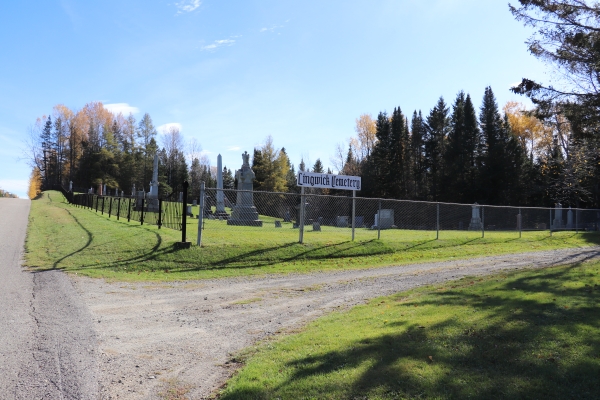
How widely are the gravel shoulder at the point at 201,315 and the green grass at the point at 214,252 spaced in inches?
43.9

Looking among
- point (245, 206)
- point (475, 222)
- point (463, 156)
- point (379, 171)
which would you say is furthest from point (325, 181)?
point (463, 156)

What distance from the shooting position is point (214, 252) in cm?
Result: 1152

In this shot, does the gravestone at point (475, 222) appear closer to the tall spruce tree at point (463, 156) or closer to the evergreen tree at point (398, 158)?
the tall spruce tree at point (463, 156)

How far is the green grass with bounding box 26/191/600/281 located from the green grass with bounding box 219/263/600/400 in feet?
17.7

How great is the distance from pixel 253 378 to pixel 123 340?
2168 mm

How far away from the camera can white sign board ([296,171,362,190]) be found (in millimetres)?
14070

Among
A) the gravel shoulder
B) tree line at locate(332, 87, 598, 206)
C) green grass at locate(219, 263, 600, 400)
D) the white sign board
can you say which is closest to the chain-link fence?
the white sign board

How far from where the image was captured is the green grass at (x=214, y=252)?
33.7 feet

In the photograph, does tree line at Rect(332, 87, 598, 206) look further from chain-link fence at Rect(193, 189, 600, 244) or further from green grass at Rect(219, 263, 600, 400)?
green grass at Rect(219, 263, 600, 400)

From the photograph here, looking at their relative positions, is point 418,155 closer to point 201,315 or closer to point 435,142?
point 435,142

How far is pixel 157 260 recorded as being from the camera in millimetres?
10773

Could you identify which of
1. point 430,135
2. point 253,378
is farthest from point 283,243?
point 430,135

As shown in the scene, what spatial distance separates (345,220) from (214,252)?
1785 centimetres

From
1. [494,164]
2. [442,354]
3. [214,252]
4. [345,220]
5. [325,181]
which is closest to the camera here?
[442,354]
